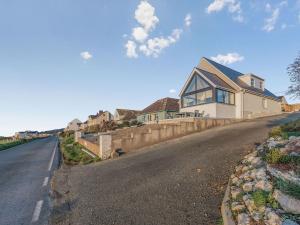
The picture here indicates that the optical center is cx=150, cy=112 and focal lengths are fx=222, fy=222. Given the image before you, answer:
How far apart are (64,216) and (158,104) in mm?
33523

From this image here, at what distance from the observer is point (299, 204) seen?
4.11 metres

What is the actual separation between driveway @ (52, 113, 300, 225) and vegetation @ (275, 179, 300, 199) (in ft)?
5.18

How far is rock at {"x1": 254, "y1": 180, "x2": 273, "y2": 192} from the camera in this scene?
518 cm

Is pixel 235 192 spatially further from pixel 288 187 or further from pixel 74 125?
pixel 74 125

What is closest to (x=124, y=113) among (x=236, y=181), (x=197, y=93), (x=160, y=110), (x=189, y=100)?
(x=160, y=110)

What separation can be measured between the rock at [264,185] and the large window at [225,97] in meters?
20.5

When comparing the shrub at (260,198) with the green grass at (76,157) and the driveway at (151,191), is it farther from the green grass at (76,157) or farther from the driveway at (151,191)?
the green grass at (76,157)

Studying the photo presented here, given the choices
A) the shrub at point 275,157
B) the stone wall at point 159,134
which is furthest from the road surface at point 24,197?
the shrub at point 275,157

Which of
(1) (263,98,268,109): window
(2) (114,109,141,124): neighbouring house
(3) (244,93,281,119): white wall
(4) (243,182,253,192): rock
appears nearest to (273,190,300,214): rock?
(4) (243,182,253,192): rock

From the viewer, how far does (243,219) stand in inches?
177

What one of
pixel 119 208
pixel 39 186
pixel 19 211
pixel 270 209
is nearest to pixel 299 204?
pixel 270 209

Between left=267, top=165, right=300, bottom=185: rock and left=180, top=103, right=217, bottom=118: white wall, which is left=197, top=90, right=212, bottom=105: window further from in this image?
left=267, top=165, right=300, bottom=185: rock

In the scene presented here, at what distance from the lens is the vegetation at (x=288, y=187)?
4383 millimetres

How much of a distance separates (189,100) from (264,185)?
78.8 feet
